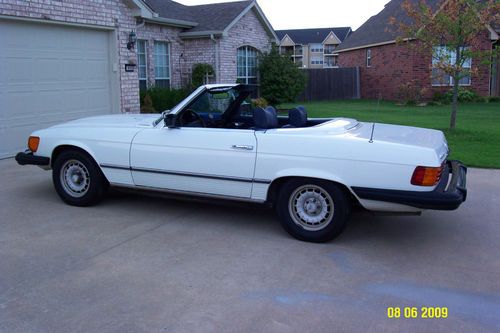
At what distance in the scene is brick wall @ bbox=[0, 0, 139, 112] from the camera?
9742mm

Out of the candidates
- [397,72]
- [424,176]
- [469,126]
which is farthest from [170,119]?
[397,72]

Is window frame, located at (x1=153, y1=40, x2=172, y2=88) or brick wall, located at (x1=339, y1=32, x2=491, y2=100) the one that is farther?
brick wall, located at (x1=339, y1=32, x2=491, y2=100)

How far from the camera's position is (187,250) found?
195 inches

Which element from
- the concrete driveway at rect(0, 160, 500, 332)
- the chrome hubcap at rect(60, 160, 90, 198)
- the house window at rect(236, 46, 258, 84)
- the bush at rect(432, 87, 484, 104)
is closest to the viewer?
the concrete driveway at rect(0, 160, 500, 332)

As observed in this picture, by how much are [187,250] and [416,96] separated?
22236 mm

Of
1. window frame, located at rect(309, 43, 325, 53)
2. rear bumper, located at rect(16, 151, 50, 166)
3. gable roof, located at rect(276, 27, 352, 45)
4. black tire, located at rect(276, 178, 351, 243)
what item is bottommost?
black tire, located at rect(276, 178, 351, 243)

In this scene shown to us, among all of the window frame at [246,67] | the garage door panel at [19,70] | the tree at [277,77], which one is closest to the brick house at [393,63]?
the tree at [277,77]

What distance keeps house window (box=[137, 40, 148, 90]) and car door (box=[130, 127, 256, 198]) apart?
11423 mm

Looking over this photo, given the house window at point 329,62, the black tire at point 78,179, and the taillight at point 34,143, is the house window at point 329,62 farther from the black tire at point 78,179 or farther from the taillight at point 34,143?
the black tire at point 78,179

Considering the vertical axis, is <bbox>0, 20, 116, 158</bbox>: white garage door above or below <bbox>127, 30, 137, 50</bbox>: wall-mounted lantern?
below

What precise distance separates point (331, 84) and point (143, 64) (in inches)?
602

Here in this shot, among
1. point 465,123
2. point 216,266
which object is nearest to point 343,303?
point 216,266

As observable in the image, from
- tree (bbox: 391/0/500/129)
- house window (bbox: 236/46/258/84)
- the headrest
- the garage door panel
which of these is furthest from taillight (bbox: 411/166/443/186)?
house window (bbox: 236/46/258/84)

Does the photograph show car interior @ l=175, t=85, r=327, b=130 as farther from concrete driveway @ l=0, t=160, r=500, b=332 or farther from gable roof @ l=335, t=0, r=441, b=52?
gable roof @ l=335, t=0, r=441, b=52
